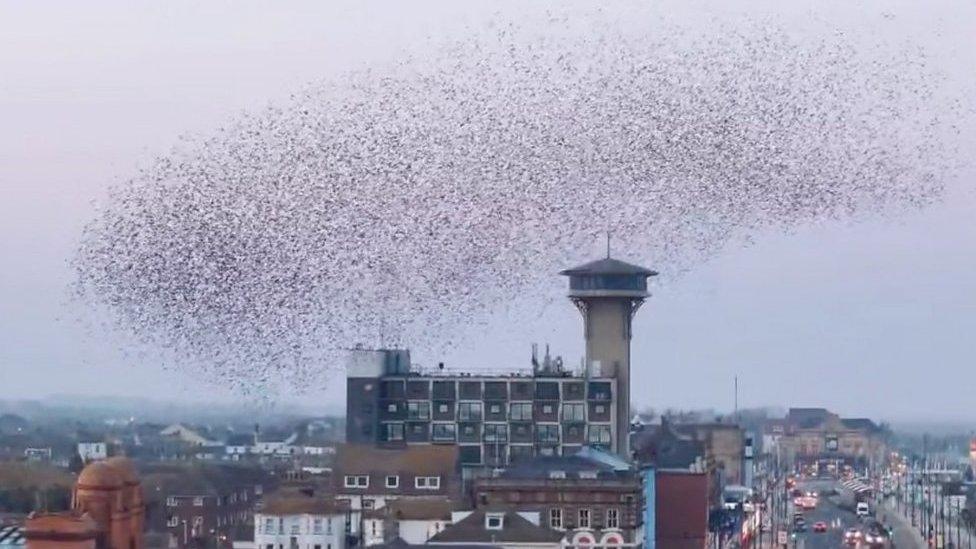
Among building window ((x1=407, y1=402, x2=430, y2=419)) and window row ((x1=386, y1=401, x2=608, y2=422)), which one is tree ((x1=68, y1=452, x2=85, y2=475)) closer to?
window row ((x1=386, y1=401, x2=608, y2=422))

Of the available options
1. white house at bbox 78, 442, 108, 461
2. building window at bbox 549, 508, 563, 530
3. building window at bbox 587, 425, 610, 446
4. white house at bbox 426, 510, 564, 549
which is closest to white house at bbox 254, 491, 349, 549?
white house at bbox 426, 510, 564, 549

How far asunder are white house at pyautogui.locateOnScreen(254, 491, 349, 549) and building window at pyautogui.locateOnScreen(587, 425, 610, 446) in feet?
116

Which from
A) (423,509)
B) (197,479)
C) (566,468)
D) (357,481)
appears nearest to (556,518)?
(566,468)

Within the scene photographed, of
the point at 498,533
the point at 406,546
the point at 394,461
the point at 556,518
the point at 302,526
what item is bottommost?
the point at 406,546

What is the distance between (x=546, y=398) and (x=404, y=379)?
7127 millimetres

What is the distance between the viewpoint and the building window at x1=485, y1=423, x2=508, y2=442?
147 metres

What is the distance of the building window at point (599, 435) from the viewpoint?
14738 centimetres

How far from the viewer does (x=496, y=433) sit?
14712cm

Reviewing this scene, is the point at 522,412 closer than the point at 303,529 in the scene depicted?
No

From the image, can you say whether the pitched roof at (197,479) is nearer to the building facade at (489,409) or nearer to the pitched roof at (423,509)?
the building facade at (489,409)

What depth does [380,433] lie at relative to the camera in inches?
5807

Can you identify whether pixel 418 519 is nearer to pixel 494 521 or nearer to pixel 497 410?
pixel 494 521

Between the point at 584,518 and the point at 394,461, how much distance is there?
44.3 ft

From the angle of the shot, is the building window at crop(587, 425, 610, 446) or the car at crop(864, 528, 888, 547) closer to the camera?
the building window at crop(587, 425, 610, 446)
